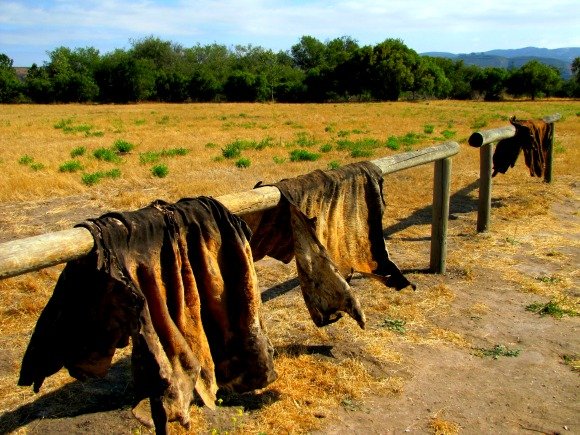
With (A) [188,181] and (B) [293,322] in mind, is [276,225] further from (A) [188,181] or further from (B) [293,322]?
(A) [188,181]

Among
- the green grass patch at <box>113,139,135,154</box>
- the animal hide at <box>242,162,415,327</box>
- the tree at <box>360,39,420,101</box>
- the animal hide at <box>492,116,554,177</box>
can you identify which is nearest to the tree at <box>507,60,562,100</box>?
the tree at <box>360,39,420,101</box>

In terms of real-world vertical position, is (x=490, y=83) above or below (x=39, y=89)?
below

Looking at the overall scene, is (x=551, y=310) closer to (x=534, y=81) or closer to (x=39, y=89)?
(x=39, y=89)

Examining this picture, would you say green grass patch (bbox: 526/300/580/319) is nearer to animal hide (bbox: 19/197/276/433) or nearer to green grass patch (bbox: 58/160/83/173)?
animal hide (bbox: 19/197/276/433)

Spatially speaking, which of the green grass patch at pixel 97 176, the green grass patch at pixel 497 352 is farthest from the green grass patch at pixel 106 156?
the green grass patch at pixel 497 352

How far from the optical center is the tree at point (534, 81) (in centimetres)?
→ 6322

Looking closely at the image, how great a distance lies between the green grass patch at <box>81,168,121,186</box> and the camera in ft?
37.6

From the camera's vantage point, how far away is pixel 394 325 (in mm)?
5082

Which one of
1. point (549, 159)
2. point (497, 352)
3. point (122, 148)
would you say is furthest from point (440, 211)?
point (122, 148)

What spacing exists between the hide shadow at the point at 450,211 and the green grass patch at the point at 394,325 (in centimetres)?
278

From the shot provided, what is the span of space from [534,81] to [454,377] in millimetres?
66269

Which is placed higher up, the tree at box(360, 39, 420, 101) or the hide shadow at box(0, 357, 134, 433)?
the tree at box(360, 39, 420, 101)

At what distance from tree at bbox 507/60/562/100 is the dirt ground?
63.3 metres

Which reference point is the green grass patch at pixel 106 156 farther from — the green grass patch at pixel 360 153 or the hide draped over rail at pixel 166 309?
the hide draped over rail at pixel 166 309
